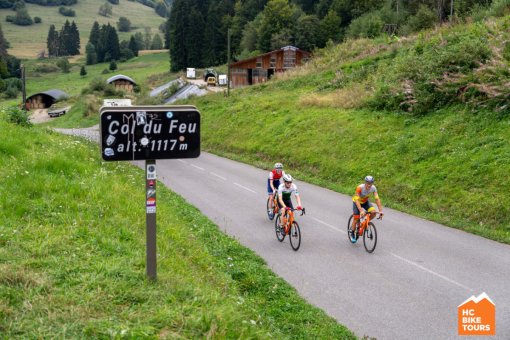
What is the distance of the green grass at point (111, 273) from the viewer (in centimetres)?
534

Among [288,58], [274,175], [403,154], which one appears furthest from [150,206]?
[288,58]

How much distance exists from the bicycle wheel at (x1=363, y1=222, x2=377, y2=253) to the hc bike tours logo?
10.1 feet

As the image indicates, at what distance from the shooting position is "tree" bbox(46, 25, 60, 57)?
532ft

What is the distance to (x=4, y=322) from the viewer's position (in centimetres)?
504

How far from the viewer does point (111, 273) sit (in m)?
6.53

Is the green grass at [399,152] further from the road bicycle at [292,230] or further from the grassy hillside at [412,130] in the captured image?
the road bicycle at [292,230]

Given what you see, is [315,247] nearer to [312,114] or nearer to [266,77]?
[312,114]

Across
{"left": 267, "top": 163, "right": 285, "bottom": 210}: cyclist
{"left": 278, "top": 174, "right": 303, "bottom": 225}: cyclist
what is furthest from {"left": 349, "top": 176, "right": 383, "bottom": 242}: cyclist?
{"left": 267, "top": 163, "right": 285, "bottom": 210}: cyclist

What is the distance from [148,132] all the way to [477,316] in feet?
21.3

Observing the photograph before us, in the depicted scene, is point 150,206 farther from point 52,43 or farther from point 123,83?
point 52,43

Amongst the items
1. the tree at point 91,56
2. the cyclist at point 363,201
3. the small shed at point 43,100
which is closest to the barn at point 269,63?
the small shed at point 43,100

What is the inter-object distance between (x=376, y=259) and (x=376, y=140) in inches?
462

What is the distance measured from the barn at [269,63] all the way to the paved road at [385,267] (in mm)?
49571

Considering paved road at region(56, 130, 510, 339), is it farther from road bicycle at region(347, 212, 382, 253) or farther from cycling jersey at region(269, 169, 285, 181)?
cycling jersey at region(269, 169, 285, 181)
